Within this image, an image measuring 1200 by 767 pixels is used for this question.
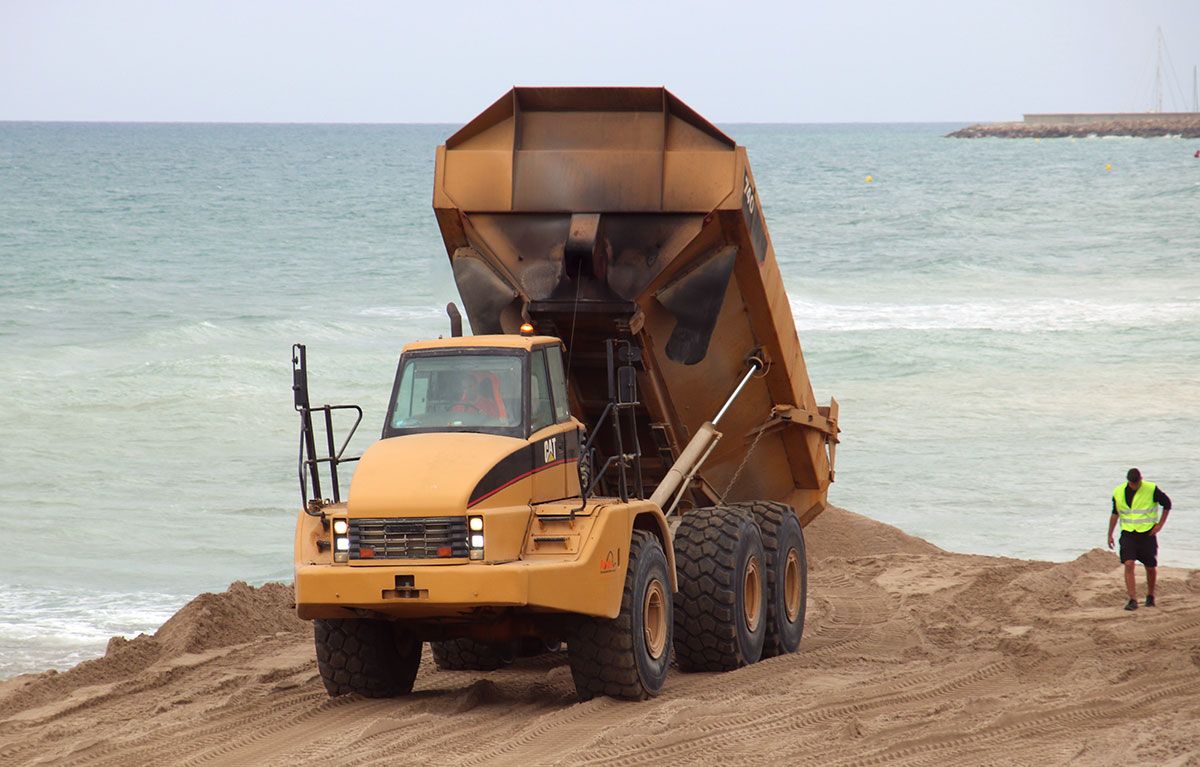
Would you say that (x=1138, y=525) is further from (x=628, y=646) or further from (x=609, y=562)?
(x=609, y=562)

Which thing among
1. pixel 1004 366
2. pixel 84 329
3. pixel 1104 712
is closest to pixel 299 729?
pixel 1104 712

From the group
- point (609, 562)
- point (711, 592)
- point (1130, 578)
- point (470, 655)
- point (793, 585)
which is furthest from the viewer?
point (1130, 578)

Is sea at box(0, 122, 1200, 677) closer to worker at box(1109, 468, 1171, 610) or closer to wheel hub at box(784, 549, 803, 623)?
A: worker at box(1109, 468, 1171, 610)

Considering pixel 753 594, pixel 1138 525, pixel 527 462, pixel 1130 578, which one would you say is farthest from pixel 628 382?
pixel 1138 525

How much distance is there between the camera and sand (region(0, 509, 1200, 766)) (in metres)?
8.31

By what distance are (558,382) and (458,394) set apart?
80cm

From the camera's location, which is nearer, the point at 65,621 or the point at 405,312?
the point at 65,621

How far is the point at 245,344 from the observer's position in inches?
1369

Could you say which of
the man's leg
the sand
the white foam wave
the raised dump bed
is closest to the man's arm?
the man's leg

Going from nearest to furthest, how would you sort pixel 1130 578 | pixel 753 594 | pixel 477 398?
pixel 477 398 < pixel 753 594 < pixel 1130 578

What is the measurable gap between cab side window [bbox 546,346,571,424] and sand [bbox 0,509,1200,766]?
1739mm

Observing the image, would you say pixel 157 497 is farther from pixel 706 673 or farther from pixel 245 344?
pixel 245 344

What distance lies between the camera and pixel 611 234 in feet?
35.4

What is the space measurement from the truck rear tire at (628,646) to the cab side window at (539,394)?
0.91 m
